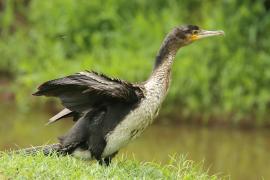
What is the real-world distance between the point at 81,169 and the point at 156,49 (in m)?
7.59

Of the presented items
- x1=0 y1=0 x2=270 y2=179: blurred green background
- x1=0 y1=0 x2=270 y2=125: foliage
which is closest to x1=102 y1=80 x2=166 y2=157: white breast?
x1=0 y1=0 x2=270 y2=179: blurred green background

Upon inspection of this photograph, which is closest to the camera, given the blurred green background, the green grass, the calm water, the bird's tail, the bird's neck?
the green grass

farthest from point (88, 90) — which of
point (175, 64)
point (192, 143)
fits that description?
point (175, 64)

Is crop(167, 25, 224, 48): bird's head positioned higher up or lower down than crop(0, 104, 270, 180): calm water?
higher up

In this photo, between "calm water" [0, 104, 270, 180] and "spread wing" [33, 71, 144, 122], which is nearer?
"spread wing" [33, 71, 144, 122]

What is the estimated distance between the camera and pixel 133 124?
647cm

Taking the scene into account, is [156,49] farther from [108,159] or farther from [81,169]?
[81,169]

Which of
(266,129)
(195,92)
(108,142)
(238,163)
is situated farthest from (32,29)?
(108,142)

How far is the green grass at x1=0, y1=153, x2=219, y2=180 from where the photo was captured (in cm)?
574

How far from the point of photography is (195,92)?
13.1m

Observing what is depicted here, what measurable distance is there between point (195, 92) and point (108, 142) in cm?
667

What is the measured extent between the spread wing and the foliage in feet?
19.9

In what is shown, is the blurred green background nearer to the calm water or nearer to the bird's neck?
Answer: the calm water

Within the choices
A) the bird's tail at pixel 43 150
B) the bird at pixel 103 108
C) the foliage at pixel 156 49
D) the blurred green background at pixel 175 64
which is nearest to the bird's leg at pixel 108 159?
the bird at pixel 103 108
